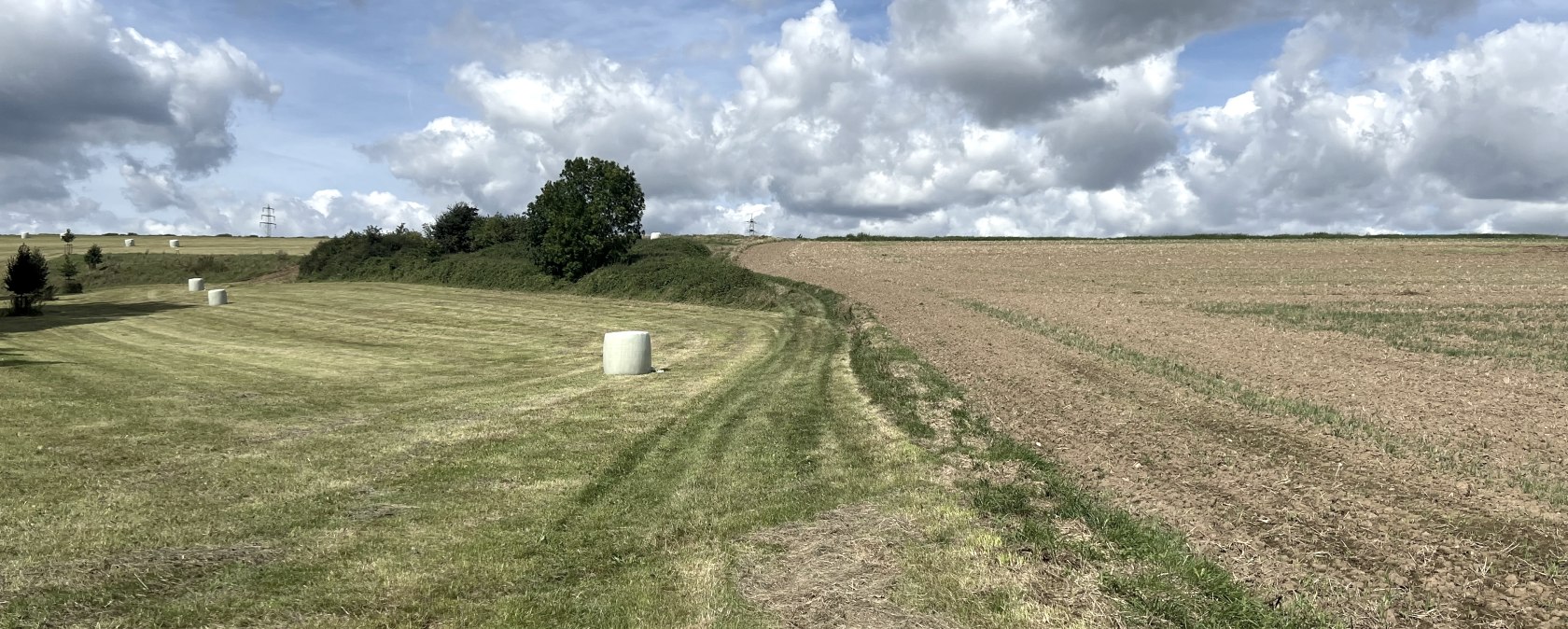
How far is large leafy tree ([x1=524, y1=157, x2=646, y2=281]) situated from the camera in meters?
52.3

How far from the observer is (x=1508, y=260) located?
53.8 m

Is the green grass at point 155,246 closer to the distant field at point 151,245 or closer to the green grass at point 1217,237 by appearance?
the distant field at point 151,245

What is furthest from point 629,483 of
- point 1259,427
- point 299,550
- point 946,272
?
point 946,272

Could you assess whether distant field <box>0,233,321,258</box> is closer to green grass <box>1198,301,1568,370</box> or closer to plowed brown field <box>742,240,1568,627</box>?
plowed brown field <box>742,240,1568,627</box>

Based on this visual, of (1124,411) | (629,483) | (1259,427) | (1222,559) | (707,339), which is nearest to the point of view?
(1222,559)

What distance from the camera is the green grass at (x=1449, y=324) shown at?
18859 millimetres

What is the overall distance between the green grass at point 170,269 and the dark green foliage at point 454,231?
14.5 m

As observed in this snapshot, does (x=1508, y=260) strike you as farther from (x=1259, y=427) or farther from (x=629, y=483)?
(x=629, y=483)

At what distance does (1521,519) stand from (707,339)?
22.1 meters

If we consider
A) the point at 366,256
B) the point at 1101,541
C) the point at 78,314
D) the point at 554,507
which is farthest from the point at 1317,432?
the point at 366,256

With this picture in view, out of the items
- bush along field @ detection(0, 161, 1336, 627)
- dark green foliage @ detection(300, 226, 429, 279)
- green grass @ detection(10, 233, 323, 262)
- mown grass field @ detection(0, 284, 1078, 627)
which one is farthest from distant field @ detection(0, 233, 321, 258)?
mown grass field @ detection(0, 284, 1078, 627)

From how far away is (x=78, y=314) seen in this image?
3553cm

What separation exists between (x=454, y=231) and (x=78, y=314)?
37029 millimetres

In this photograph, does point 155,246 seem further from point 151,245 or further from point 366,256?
point 366,256
